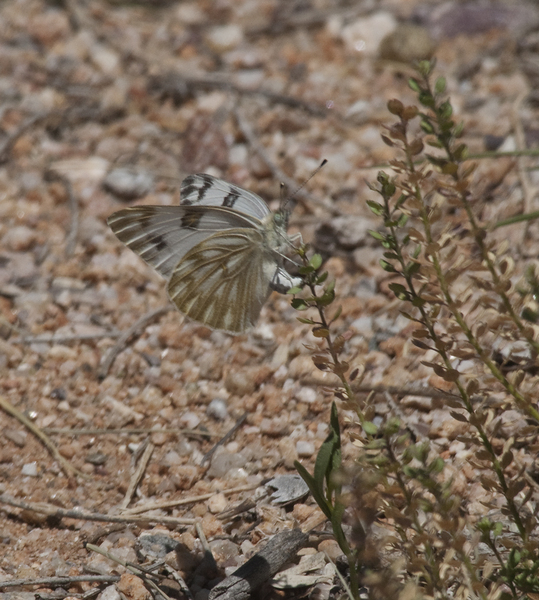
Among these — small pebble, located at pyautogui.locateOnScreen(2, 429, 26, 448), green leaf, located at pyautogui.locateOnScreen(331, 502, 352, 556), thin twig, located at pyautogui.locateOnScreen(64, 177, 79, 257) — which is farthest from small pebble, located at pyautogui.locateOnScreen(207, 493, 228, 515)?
thin twig, located at pyautogui.locateOnScreen(64, 177, 79, 257)

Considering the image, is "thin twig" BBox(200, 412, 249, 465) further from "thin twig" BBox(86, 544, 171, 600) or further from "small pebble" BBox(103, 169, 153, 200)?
"small pebble" BBox(103, 169, 153, 200)

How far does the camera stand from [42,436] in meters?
3.15

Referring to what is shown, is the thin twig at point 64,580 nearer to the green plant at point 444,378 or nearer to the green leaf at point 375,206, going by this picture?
the green plant at point 444,378

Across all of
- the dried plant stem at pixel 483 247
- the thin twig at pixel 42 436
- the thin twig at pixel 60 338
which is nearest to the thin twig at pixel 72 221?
the thin twig at pixel 60 338

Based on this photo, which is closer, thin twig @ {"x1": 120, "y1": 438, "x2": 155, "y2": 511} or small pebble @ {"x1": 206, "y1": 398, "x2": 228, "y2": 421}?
thin twig @ {"x1": 120, "y1": 438, "x2": 155, "y2": 511}

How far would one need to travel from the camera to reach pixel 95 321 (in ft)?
12.8

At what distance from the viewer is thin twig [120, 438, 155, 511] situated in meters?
2.88

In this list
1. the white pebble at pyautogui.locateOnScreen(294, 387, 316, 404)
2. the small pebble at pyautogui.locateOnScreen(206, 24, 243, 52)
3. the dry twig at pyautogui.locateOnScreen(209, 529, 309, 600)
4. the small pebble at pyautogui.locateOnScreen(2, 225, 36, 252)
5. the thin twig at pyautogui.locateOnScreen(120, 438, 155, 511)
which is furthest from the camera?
the small pebble at pyautogui.locateOnScreen(206, 24, 243, 52)

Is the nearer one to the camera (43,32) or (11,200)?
(11,200)

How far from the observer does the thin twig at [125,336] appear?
3571 mm

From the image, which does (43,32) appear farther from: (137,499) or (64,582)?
(64,582)

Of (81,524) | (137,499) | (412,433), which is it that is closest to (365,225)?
(412,433)

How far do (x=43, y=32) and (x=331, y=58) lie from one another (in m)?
2.65

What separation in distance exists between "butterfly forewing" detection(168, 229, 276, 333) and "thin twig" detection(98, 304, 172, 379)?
373 mm
